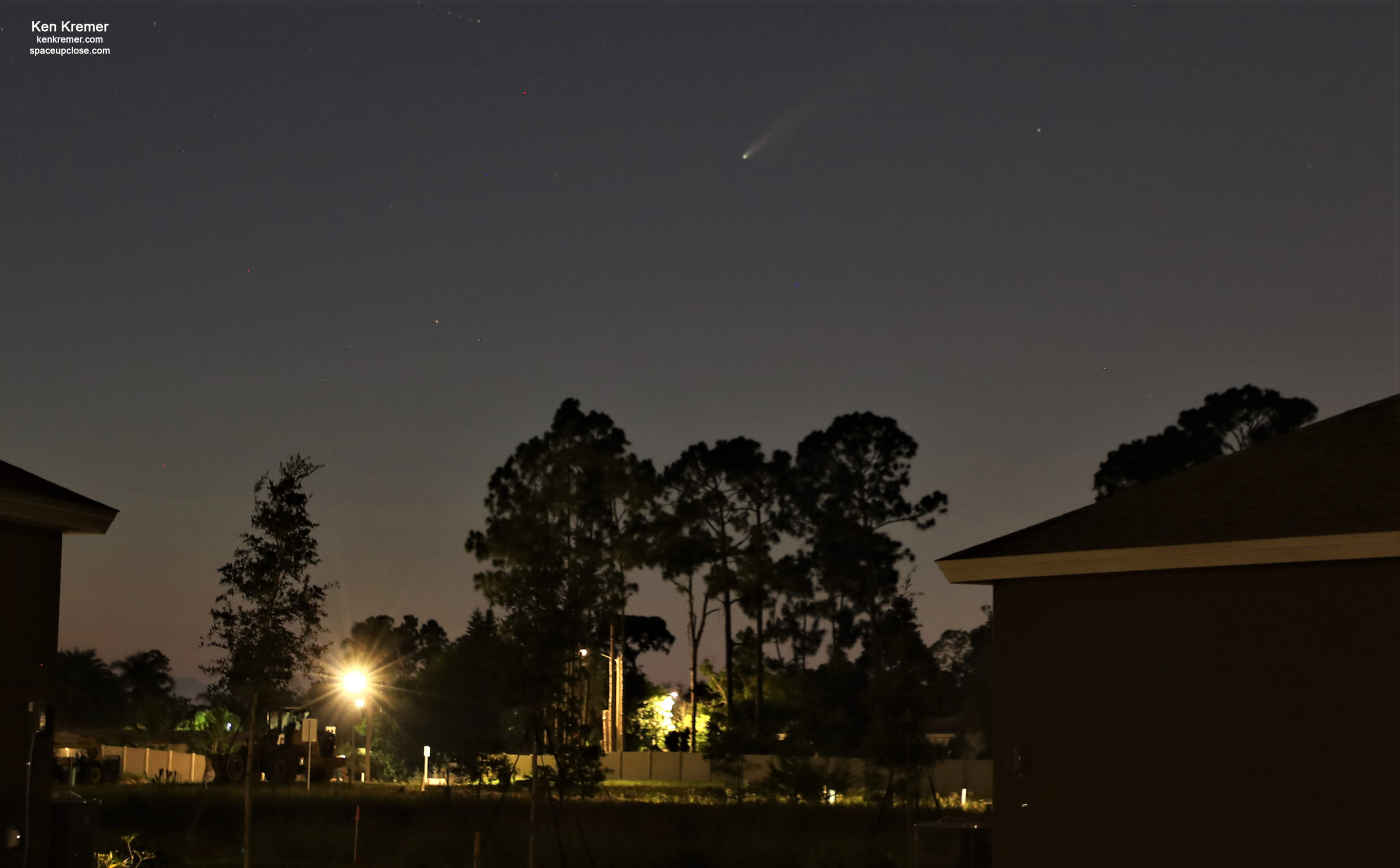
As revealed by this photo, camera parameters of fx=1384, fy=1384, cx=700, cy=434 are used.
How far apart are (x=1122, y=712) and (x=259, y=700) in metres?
10.9

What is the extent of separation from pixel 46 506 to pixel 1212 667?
1022cm

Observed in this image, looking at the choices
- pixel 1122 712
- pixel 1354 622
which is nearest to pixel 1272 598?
pixel 1354 622


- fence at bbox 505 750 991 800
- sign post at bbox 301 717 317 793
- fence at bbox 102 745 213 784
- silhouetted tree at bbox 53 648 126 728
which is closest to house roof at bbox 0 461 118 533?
fence at bbox 505 750 991 800

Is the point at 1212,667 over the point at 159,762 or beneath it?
over

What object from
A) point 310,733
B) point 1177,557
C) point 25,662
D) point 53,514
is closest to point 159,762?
point 310,733

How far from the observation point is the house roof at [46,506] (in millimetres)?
11367

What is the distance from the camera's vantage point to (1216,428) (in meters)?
43.7

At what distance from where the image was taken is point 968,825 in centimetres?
1521

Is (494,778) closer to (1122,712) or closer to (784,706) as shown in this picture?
(784,706)

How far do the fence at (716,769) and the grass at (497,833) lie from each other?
1455 cm

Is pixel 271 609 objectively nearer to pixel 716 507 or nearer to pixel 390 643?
pixel 716 507

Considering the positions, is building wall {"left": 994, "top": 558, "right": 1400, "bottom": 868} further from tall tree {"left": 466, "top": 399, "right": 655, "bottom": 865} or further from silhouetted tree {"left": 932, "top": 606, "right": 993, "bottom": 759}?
silhouetted tree {"left": 932, "top": 606, "right": 993, "bottom": 759}

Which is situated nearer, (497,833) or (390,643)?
(497,833)

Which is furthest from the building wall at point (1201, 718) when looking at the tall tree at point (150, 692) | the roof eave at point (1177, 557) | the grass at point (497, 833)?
the tall tree at point (150, 692)
